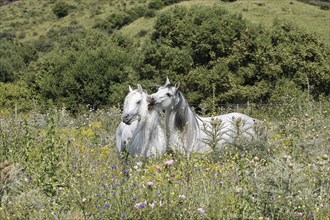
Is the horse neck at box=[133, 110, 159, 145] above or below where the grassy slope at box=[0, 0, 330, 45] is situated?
above

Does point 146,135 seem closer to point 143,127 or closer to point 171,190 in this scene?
point 143,127

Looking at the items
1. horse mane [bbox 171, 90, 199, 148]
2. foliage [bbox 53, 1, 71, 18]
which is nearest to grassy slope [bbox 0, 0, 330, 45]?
foliage [bbox 53, 1, 71, 18]

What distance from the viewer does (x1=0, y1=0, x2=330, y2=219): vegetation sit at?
4152 mm

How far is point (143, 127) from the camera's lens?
789cm

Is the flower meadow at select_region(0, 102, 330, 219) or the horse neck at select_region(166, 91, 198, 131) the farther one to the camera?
the horse neck at select_region(166, 91, 198, 131)

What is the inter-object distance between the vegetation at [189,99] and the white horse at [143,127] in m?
0.41

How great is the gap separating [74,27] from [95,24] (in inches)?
200

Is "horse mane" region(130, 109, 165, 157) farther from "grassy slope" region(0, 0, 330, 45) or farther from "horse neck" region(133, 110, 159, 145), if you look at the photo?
"grassy slope" region(0, 0, 330, 45)

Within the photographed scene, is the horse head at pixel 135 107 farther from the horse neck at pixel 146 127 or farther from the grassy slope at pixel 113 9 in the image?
the grassy slope at pixel 113 9

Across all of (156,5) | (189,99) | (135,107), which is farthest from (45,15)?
(135,107)

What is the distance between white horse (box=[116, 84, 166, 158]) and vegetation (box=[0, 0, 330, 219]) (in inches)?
16.1

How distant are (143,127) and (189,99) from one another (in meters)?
17.3

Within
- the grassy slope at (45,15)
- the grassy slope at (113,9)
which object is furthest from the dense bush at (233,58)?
the grassy slope at (45,15)

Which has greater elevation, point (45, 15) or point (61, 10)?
point (61, 10)
